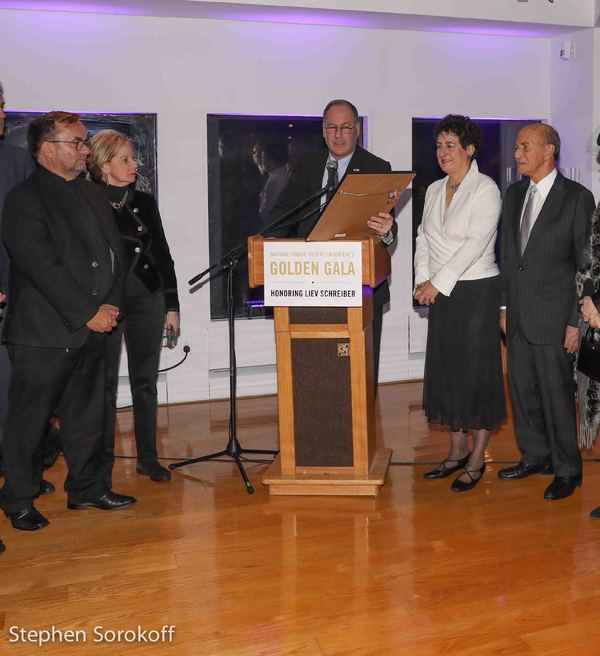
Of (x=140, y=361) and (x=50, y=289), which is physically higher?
(x=50, y=289)

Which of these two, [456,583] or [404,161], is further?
[404,161]

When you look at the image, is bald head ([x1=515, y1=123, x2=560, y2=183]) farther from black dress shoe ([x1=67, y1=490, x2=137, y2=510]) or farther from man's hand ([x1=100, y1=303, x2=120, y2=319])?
black dress shoe ([x1=67, y1=490, x2=137, y2=510])

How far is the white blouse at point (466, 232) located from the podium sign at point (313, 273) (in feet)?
1.62

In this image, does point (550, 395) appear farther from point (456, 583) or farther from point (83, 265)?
point (83, 265)

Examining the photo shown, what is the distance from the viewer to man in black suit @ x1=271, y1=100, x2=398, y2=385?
4684mm

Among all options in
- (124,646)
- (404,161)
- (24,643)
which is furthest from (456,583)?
(404,161)

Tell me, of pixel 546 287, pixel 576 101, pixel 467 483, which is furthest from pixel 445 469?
pixel 576 101

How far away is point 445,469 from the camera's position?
4.83 m

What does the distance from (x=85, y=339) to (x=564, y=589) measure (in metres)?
2.28

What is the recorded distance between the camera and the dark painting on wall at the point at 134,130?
630cm

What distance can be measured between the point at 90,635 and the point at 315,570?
0.95m

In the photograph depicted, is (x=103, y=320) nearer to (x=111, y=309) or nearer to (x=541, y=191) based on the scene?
(x=111, y=309)

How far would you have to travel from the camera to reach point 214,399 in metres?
6.98

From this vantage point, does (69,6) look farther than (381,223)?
Yes
